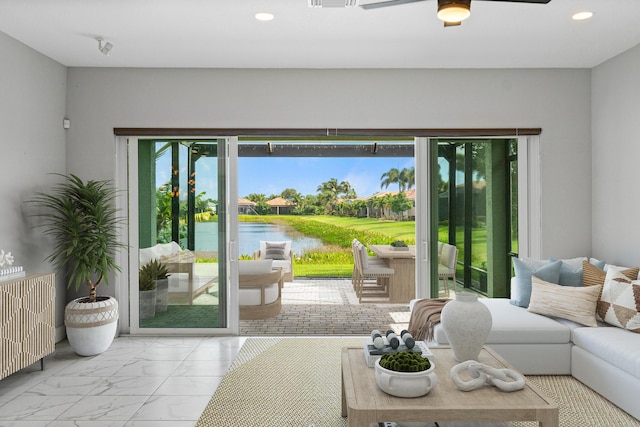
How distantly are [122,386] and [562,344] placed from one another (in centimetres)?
330

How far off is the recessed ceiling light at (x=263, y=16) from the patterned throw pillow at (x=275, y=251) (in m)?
5.83

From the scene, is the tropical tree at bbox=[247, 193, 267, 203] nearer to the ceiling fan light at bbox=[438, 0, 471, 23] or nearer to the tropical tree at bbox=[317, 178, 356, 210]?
the tropical tree at bbox=[317, 178, 356, 210]

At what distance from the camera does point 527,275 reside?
13.9ft

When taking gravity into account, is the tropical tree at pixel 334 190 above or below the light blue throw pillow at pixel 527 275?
above

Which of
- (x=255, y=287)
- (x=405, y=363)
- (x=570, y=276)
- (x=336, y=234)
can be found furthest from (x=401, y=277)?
(x=405, y=363)

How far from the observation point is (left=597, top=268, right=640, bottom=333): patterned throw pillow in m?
3.47

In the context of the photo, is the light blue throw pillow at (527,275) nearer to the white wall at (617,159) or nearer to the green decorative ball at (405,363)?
the white wall at (617,159)

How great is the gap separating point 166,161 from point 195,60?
107 cm

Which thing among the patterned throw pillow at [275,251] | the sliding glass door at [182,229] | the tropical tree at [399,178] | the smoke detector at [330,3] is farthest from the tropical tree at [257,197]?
the smoke detector at [330,3]

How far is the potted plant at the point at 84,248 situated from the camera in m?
4.28

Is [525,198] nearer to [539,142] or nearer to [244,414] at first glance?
[539,142]

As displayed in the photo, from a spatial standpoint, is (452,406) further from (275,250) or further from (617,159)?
(275,250)

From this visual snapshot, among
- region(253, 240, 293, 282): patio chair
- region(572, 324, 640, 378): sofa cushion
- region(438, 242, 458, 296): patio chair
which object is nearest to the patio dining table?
region(438, 242, 458, 296): patio chair

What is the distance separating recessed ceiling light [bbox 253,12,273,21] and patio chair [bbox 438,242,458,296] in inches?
112
